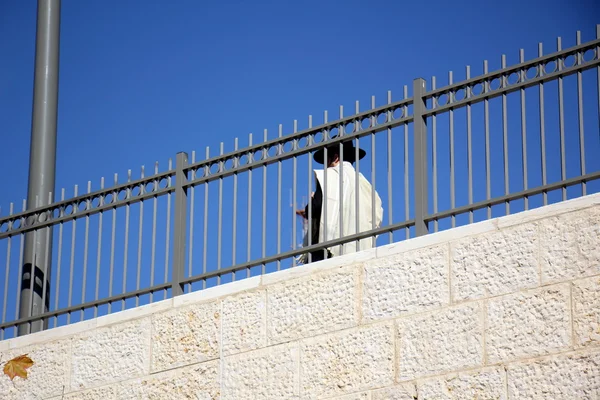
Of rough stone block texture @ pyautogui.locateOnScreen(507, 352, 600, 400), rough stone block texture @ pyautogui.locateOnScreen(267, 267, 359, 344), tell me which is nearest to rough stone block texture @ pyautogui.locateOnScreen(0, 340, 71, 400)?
rough stone block texture @ pyautogui.locateOnScreen(267, 267, 359, 344)

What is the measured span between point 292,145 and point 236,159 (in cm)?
42

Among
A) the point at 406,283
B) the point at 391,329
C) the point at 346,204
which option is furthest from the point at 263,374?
the point at 346,204

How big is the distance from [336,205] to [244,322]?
110 cm

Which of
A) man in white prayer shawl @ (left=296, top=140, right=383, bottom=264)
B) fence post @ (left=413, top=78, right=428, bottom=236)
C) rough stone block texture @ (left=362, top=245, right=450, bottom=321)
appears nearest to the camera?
rough stone block texture @ (left=362, top=245, right=450, bottom=321)

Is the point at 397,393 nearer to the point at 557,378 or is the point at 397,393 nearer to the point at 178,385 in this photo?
the point at 557,378

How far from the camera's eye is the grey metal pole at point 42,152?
1070cm

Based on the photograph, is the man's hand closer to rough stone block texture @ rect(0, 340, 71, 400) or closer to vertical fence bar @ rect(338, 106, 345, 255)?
vertical fence bar @ rect(338, 106, 345, 255)

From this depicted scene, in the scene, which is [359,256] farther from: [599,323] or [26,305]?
[26,305]

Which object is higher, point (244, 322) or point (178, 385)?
point (244, 322)

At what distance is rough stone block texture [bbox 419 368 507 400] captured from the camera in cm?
801

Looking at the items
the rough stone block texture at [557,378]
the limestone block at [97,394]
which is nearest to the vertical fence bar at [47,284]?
the limestone block at [97,394]

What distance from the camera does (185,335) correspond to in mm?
9562

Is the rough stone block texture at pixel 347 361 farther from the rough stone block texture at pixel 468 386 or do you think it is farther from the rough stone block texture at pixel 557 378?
the rough stone block texture at pixel 557 378

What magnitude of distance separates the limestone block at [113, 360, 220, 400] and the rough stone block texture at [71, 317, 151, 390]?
0.09 m
